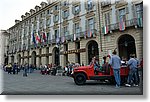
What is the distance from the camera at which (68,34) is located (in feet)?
27.9

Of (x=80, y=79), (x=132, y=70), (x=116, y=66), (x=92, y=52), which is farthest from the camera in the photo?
(x=92, y=52)

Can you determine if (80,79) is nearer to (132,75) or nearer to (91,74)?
(91,74)

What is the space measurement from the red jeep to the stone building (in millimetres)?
424

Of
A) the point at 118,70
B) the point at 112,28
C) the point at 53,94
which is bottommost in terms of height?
the point at 53,94

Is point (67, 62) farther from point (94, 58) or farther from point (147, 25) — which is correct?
point (147, 25)

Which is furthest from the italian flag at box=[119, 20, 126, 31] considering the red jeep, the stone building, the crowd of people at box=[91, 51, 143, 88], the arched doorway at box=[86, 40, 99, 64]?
the red jeep

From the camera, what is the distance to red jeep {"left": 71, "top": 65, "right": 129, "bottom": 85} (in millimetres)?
5656

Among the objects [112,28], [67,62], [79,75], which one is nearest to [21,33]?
[67,62]

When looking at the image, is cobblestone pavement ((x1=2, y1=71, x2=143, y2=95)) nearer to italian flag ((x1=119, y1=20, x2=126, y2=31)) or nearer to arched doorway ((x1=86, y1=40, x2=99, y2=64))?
arched doorway ((x1=86, y1=40, x2=99, y2=64))

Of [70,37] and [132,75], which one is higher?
[70,37]

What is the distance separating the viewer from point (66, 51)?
24.8 ft

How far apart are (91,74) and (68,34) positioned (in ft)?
9.95

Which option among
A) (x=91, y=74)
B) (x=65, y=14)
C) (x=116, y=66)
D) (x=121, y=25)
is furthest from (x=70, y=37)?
(x=121, y=25)

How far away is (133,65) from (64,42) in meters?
3.73
